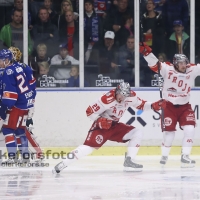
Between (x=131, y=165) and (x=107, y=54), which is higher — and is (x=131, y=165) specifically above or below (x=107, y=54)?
below

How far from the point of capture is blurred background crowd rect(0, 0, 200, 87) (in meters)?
11.4

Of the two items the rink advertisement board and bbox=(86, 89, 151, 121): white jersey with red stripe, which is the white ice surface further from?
the rink advertisement board

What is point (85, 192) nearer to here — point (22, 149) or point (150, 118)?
point (22, 149)

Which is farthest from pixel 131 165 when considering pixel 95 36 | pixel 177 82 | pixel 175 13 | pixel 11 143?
pixel 175 13

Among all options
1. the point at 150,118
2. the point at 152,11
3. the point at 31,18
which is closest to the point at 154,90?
the point at 150,118

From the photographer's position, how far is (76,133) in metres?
11.1

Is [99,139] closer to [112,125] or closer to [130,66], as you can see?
[112,125]

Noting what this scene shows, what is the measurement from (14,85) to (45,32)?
242cm

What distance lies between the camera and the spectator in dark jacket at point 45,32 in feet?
37.2

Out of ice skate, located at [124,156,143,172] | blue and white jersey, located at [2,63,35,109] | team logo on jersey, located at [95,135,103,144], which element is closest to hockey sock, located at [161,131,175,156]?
ice skate, located at [124,156,143,172]

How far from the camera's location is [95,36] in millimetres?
11461

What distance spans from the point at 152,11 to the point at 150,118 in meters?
1.52

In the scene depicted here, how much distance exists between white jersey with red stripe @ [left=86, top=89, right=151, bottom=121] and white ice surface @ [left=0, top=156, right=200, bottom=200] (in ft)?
1.98

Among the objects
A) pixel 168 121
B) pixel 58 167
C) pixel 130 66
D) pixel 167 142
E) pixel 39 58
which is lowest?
pixel 58 167
